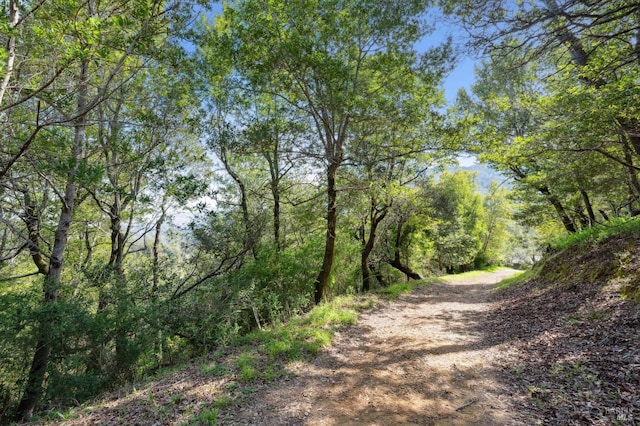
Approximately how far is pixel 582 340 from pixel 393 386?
3124 millimetres

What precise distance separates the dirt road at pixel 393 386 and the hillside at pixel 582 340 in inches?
16.3

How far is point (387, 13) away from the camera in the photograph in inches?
307

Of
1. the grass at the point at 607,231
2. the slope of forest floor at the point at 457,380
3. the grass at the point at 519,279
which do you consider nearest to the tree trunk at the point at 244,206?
the slope of forest floor at the point at 457,380

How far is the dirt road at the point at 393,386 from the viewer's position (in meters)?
3.59

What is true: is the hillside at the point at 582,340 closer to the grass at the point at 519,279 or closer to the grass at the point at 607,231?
the grass at the point at 607,231

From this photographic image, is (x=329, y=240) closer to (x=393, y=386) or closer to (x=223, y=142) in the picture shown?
(x=223, y=142)

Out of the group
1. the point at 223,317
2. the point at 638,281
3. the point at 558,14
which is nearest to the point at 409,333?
the point at 638,281

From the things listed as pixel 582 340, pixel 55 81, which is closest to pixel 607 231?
pixel 582 340

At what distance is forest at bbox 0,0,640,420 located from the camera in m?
4.76

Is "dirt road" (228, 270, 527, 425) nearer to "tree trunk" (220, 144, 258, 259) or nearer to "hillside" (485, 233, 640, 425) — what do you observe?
"hillside" (485, 233, 640, 425)

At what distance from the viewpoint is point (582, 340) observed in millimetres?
4641

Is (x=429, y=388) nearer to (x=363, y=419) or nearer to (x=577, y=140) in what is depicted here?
(x=363, y=419)

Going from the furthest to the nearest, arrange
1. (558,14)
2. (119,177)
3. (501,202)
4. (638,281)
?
(501,202) → (119,177) → (638,281) → (558,14)

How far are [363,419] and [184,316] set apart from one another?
553cm
